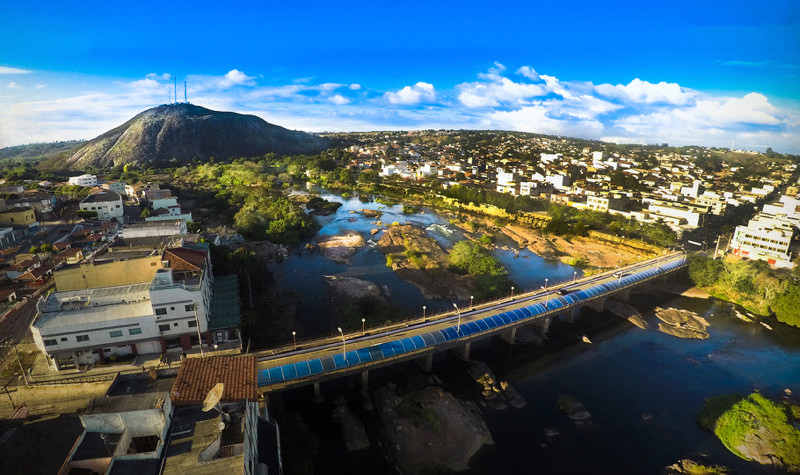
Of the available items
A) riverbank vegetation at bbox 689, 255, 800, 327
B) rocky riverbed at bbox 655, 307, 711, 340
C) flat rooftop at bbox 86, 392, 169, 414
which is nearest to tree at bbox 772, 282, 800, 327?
riverbank vegetation at bbox 689, 255, 800, 327

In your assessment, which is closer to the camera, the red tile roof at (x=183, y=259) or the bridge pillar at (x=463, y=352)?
the red tile roof at (x=183, y=259)

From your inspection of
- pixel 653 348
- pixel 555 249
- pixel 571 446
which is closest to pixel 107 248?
pixel 571 446

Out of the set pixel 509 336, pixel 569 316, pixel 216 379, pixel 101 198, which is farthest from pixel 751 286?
pixel 101 198

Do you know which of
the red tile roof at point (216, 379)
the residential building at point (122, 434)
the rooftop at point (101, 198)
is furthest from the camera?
the rooftop at point (101, 198)

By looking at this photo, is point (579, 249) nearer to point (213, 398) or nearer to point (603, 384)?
point (603, 384)

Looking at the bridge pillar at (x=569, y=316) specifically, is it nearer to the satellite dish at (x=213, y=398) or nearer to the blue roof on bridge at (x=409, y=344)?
the blue roof on bridge at (x=409, y=344)

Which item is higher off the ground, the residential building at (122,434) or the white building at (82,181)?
the white building at (82,181)

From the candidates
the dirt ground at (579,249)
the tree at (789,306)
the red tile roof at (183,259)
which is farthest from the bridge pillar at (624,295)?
the red tile roof at (183,259)
